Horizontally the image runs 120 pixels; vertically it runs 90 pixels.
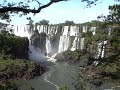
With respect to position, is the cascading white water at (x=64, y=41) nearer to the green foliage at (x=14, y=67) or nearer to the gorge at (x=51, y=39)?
the gorge at (x=51, y=39)

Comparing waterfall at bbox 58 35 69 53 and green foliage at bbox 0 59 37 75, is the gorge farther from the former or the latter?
green foliage at bbox 0 59 37 75

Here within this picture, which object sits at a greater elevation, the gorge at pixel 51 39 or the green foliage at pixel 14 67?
the gorge at pixel 51 39

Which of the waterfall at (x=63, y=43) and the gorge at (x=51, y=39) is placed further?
the waterfall at (x=63, y=43)

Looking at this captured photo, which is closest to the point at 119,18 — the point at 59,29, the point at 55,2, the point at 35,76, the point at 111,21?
the point at 111,21

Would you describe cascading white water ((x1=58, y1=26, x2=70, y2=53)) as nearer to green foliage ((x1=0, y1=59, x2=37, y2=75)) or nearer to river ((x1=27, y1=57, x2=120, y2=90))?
green foliage ((x1=0, y1=59, x2=37, y2=75))

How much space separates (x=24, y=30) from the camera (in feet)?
217

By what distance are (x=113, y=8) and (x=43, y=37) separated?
54.7 meters

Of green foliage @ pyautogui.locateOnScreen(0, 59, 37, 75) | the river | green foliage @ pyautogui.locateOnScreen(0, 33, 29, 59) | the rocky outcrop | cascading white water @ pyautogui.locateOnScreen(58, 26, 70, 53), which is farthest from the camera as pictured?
cascading white water @ pyautogui.locateOnScreen(58, 26, 70, 53)

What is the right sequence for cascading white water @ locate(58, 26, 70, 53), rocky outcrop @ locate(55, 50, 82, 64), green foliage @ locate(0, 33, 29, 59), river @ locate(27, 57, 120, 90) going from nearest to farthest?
river @ locate(27, 57, 120, 90) → green foliage @ locate(0, 33, 29, 59) → rocky outcrop @ locate(55, 50, 82, 64) → cascading white water @ locate(58, 26, 70, 53)

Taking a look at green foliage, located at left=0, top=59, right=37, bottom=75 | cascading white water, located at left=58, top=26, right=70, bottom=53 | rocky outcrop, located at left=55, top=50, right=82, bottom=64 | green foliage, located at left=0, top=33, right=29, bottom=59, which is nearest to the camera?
green foliage, located at left=0, top=59, right=37, bottom=75

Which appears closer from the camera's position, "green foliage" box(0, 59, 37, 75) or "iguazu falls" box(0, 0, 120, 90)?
"iguazu falls" box(0, 0, 120, 90)

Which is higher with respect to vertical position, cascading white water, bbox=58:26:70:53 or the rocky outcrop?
cascading white water, bbox=58:26:70:53

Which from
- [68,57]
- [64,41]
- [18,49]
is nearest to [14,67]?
[18,49]

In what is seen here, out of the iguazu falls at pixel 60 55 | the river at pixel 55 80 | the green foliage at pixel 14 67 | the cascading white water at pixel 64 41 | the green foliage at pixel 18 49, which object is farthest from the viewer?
the cascading white water at pixel 64 41
